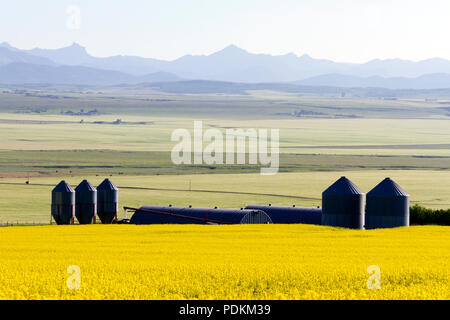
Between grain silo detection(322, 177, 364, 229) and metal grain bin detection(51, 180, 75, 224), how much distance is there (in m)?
22.8

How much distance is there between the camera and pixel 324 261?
32.8 m

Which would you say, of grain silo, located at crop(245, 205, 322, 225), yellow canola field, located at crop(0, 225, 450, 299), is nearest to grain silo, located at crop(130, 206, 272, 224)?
grain silo, located at crop(245, 205, 322, 225)

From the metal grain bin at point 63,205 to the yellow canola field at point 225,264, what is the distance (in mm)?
22092

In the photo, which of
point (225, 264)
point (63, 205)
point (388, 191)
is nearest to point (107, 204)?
point (63, 205)

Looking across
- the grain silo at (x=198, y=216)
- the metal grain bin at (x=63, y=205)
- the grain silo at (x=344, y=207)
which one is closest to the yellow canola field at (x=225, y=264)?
the grain silo at (x=344, y=207)

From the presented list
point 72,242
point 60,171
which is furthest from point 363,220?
point 60,171

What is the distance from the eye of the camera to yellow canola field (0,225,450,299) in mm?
25203

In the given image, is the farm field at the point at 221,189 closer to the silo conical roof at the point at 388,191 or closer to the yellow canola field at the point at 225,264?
the silo conical roof at the point at 388,191

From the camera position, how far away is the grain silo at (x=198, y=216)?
233 feet

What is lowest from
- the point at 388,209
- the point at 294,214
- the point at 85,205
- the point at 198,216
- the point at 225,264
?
the point at 198,216

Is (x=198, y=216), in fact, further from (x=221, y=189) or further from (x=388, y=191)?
(x=221, y=189)

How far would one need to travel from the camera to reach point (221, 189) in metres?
115

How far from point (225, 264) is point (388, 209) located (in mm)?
33678

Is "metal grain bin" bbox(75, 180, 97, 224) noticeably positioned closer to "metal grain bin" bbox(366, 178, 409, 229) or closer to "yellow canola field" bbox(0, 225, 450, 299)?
"yellow canola field" bbox(0, 225, 450, 299)
